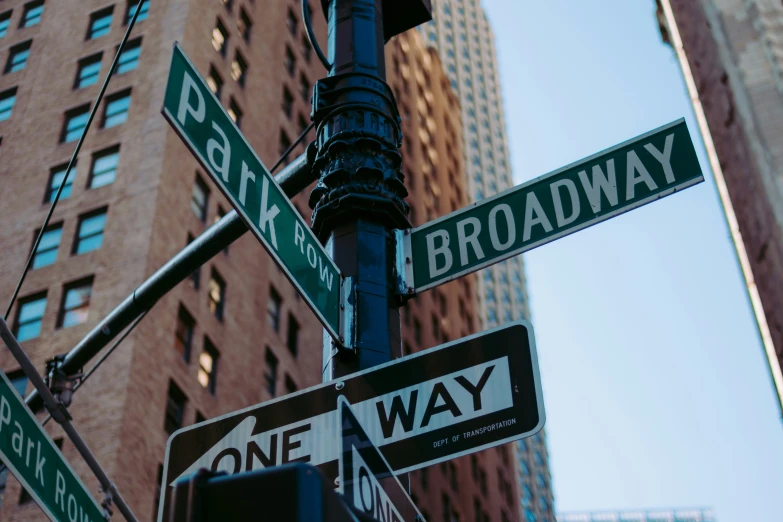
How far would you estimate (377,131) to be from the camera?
5.42 meters

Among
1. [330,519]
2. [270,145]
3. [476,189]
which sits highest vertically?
[476,189]

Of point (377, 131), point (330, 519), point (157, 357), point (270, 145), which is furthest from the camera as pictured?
Result: point (270, 145)

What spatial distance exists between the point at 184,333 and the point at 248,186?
30.1m

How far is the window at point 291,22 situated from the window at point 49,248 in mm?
19298

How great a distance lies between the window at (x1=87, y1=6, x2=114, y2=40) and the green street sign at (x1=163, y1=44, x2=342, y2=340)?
40072 mm

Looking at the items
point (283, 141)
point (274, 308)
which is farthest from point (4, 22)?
point (274, 308)

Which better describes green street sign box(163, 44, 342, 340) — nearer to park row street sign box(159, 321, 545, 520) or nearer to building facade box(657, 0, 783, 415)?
park row street sign box(159, 321, 545, 520)

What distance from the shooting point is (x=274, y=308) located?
134 ft

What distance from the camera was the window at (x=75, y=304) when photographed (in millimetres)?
32312

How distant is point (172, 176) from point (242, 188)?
32.7m

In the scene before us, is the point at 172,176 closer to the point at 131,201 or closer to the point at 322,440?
the point at 131,201


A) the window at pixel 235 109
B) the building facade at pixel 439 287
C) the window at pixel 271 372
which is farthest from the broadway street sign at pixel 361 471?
the building facade at pixel 439 287

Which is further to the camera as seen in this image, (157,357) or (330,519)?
(157,357)

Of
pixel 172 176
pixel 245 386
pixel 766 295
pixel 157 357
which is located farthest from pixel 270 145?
pixel 766 295
